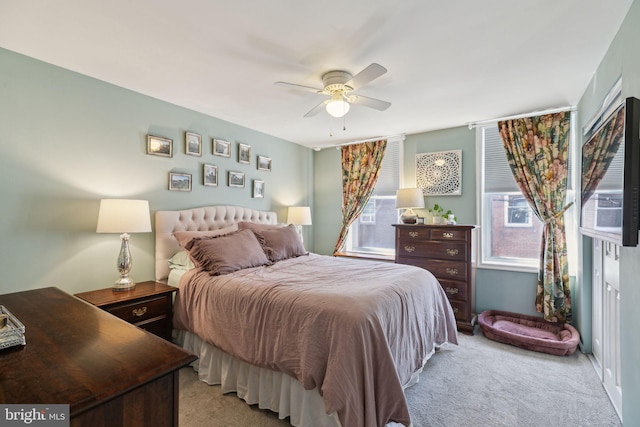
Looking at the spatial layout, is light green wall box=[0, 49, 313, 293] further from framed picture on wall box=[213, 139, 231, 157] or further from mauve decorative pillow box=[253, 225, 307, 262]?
mauve decorative pillow box=[253, 225, 307, 262]

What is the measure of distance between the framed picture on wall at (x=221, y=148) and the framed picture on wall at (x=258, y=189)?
0.56 metres

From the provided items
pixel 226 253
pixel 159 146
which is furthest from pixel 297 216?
pixel 159 146

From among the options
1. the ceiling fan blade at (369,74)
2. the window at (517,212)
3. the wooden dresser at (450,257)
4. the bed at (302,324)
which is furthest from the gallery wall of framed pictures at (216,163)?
the window at (517,212)

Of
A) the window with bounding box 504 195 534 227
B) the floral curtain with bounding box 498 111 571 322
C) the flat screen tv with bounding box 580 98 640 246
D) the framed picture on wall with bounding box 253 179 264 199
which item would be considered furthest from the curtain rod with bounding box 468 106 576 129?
the framed picture on wall with bounding box 253 179 264 199

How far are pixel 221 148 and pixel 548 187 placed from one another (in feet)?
12.8

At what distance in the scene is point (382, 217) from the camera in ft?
15.8

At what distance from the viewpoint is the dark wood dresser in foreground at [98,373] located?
73cm

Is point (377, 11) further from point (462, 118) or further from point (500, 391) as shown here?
point (500, 391)

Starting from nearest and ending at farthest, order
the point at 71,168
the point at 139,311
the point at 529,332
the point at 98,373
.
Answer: the point at 98,373, the point at 139,311, the point at 71,168, the point at 529,332

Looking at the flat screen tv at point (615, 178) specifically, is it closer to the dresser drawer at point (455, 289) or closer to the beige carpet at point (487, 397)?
the beige carpet at point (487, 397)

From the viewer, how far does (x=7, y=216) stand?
7.24ft

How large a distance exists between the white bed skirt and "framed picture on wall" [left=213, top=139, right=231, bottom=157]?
7.03 feet

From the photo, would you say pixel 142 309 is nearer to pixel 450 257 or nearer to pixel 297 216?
pixel 297 216

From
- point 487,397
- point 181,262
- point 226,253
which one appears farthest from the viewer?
point 181,262
